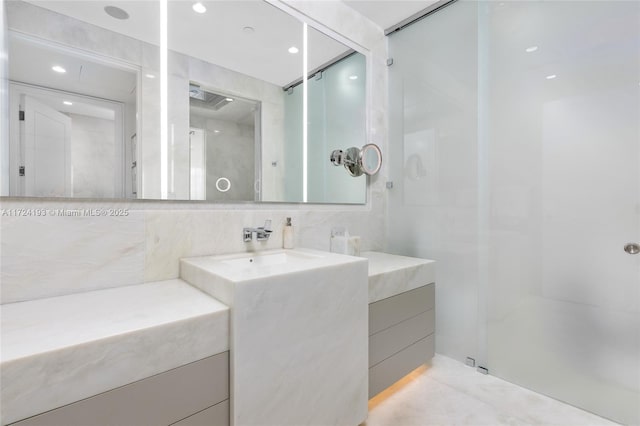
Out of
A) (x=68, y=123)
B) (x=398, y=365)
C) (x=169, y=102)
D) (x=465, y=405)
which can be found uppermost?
(x=169, y=102)

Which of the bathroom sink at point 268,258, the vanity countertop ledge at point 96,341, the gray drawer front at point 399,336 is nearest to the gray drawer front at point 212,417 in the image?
the vanity countertop ledge at point 96,341

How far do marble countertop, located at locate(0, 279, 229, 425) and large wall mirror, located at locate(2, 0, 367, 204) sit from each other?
1.49 ft

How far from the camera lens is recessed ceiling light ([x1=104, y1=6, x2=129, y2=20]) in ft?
3.82

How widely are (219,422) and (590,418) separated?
1.74 meters

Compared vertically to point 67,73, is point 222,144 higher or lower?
lower

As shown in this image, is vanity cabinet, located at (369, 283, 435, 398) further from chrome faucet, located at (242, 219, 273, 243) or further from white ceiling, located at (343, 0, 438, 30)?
white ceiling, located at (343, 0, 438, 30)

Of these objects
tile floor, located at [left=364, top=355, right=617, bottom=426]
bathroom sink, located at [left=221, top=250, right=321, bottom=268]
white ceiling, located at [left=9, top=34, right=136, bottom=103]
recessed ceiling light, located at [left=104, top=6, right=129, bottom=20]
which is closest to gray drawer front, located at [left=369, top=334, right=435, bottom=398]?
tile floor, located at [left=364, top=355, right=617, bottom=426]

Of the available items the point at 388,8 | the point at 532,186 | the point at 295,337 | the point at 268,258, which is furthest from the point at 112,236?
the point at 388,8

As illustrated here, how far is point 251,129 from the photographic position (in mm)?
1626

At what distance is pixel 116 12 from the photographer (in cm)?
119

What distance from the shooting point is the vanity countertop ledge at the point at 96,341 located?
0.64 m

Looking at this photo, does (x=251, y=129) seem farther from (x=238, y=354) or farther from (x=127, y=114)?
(x=238, y=354)

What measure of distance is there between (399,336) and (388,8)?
216 cm

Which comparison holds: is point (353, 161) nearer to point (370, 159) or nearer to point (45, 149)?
point (370, 159)
